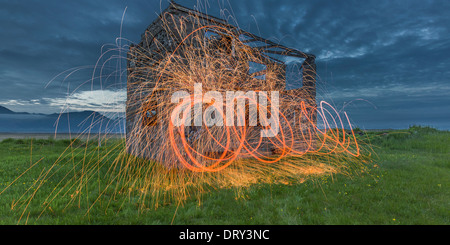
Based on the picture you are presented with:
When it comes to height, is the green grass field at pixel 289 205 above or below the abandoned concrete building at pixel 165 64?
below

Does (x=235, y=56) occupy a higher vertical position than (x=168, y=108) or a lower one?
higher

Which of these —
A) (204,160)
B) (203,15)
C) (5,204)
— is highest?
(203,15)

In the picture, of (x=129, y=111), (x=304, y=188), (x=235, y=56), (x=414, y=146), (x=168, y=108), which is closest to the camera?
(x=304, y=188)

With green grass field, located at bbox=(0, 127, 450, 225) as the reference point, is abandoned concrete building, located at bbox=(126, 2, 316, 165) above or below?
above

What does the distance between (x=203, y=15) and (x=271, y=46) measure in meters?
4.73

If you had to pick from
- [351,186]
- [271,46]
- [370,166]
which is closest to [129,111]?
[271,46]

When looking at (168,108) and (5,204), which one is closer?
(5,204)

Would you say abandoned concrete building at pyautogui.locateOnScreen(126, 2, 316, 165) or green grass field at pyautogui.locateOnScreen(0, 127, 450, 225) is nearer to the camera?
green grass field at pyautogui.locateOnScreen(0, 127, 450, 225)

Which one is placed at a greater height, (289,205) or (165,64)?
(165,64)

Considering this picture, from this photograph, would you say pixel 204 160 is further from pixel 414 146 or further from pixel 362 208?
pixel 414 146

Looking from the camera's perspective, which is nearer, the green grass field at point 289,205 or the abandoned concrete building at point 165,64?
the green grass field at point 289,205

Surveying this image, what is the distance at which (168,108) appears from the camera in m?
7.54

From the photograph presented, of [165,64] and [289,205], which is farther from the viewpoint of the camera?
[165,64]
